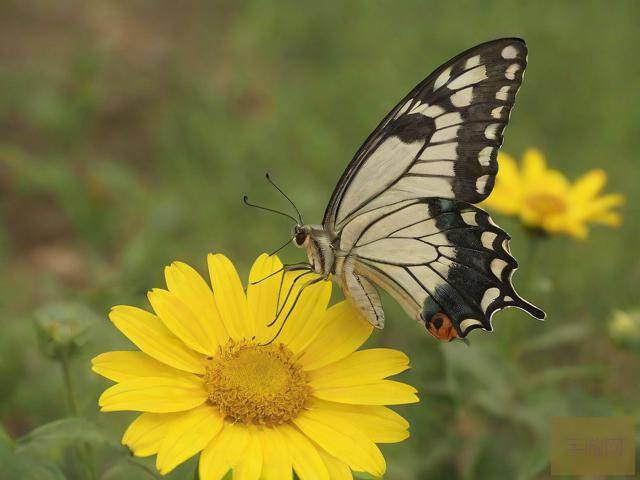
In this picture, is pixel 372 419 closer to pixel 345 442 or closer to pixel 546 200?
pixel 345 442

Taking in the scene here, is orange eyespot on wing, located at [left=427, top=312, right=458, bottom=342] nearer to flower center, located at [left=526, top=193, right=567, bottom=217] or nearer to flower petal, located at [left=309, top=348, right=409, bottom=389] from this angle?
flower petal, located at [left=309, top=348, right=409, bottom=389]

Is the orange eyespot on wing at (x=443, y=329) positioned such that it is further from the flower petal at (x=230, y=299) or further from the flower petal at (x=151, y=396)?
the flower petal at (x=151, y=396)

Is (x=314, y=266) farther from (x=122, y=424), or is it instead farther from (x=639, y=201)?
(x=639, y=201)

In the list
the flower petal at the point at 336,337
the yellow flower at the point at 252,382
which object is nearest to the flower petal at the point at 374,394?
the yellow flower at the point at 252,382

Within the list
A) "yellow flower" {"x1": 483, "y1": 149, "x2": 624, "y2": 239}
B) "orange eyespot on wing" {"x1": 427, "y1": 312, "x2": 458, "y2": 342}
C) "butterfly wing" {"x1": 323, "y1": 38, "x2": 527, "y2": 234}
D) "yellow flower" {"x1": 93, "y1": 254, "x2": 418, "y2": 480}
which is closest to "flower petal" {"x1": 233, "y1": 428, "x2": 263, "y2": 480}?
"yellow flower" {"x1": 93, "y1": 254, "x2": 418, "y2": 480}

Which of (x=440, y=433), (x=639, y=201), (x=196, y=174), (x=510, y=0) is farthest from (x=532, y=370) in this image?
(x=510, y=0)

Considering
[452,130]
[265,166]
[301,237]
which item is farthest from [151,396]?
[265,166]

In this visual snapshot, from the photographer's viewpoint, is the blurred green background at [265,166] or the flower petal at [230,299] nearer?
the flower petal at [230,299]
